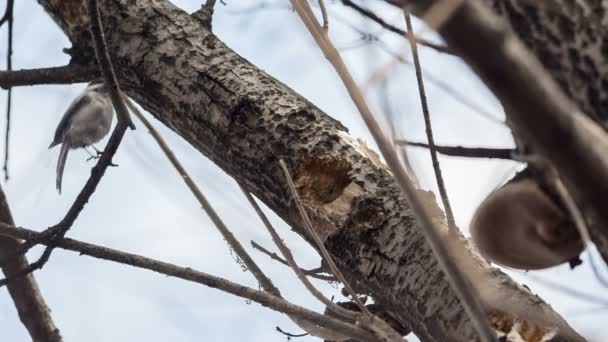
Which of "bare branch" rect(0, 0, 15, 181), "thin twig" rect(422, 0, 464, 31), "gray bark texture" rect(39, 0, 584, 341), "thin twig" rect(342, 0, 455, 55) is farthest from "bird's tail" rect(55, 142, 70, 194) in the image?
"thin twig" rect(422, 0, 464, 31)

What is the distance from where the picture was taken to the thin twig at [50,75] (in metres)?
1.52

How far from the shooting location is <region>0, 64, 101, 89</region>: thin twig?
152cm

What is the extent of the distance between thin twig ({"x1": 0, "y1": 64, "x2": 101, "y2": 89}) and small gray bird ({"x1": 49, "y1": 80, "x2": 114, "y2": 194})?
1.72 meters

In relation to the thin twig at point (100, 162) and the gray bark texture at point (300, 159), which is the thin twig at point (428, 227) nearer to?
the gray bark texture at point (300, 159)

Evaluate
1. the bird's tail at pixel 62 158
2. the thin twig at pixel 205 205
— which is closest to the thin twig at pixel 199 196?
the thin twig at pixel 205 205

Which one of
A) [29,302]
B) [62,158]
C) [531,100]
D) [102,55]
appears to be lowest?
[531,100]

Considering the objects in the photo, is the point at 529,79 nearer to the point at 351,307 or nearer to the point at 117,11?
the point at 351,307

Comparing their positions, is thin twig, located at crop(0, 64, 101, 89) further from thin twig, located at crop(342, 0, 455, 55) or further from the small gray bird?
the small gray bird

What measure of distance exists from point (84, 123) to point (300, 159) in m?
2.31

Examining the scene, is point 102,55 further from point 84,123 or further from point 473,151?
point 84,123

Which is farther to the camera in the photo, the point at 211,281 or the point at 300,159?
the point at 300,159

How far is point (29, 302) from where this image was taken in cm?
162

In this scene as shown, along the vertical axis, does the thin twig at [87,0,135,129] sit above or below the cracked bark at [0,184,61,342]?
above

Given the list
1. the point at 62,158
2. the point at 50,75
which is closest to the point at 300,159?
the point at 50,75
